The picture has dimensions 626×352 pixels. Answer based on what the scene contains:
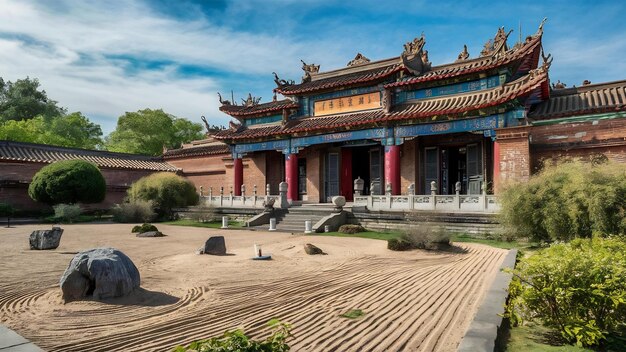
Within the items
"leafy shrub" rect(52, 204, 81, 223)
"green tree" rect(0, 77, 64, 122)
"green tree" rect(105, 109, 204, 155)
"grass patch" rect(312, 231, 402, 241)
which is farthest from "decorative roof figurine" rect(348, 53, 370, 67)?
"green tree" rect(0, 77, 64, 122)

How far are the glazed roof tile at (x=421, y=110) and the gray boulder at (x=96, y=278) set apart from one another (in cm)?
1485

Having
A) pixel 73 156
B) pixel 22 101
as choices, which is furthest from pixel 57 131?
pixel 73 156

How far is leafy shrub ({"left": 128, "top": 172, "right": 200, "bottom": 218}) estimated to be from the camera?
74.9 ft

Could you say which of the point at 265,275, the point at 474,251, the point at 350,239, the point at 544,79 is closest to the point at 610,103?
the point at 544,79

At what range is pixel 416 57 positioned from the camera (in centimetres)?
2039

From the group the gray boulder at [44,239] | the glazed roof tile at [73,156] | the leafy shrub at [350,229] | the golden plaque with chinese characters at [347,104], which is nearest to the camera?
the gray boulder at [44,239]

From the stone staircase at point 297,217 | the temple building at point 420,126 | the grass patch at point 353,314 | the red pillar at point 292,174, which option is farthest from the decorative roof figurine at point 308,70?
the grass patch at point 353,314

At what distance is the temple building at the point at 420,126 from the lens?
51.9ft

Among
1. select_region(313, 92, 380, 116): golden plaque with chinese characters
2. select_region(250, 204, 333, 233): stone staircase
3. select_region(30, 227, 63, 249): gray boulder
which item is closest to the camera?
select_region(30, 227, 63, 249): gray boulder

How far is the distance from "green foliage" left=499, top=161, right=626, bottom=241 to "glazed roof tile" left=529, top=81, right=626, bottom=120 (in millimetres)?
5791

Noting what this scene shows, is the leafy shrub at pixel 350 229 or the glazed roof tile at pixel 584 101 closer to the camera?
the glazed roof tile at pixel 584 101

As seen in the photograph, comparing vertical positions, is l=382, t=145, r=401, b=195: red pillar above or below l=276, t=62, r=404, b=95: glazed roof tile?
below

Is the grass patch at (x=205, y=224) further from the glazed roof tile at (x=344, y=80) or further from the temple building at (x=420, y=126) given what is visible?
the glazed roof tile at (x=344, y=80)

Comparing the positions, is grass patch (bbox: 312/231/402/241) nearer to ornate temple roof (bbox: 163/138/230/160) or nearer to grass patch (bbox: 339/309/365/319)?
grass patch (bbox: 339/309/365/319)
